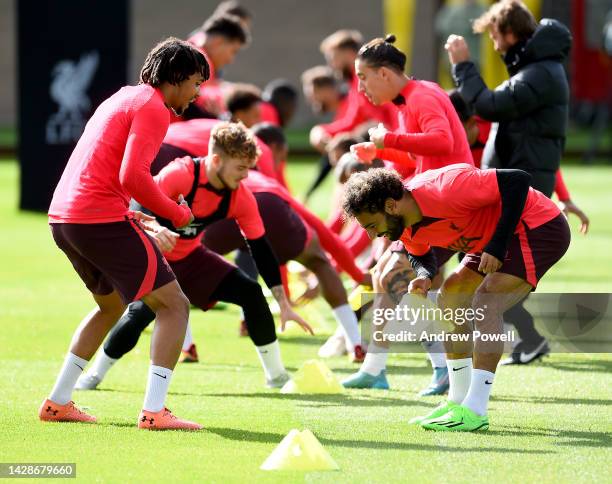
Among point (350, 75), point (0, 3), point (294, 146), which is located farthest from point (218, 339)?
point (0, 3)

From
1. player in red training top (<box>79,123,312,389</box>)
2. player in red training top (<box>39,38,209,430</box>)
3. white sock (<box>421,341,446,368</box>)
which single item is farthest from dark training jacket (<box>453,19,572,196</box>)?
player in red training top (<box>39,38,209,430</box>)

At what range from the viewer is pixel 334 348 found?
28.7 feet

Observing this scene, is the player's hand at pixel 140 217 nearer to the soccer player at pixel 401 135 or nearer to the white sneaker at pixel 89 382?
the soccer player at pixel 401 135

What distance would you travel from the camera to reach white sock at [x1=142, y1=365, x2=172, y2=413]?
614 centimetres

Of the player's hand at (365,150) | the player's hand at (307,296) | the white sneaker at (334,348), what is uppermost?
the player's hand at (365,150)

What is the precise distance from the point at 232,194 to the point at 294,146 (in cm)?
2479

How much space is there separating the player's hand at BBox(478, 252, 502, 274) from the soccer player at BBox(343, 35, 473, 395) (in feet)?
3.33

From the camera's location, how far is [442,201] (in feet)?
20.1

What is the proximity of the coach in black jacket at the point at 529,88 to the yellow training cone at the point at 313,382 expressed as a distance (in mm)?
1811

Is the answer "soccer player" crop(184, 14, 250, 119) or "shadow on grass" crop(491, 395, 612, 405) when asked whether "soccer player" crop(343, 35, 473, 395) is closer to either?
"shadow on grass" crop(491, 395, 612, 405)

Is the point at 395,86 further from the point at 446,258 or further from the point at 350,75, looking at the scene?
the point at 350,75

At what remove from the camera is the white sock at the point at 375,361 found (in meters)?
7.55

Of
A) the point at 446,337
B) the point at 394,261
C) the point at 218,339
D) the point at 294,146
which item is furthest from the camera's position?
the point at 294,146

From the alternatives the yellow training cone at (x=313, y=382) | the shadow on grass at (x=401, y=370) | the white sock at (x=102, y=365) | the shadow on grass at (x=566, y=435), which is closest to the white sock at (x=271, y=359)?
the yellow training cone at (x=313, y=382)
